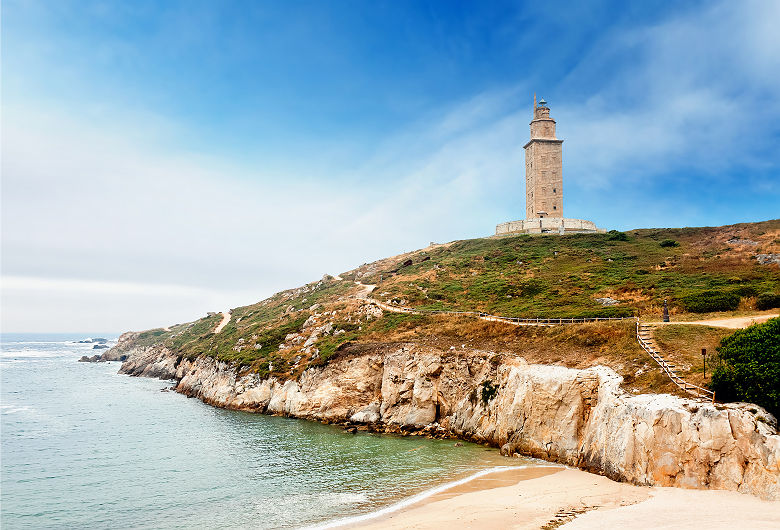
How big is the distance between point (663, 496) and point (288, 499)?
54.0 feet

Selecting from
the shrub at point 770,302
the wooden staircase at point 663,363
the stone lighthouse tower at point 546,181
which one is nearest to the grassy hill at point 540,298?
the wooden staircase at point 663,363

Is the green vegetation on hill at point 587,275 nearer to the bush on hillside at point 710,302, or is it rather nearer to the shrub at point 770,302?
the bush on hillside at point 710,302

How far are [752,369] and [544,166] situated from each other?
66602 millimetres

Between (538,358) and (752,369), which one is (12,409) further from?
(752,369)

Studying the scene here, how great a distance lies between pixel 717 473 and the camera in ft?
57.7

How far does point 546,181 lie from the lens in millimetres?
→ 81062

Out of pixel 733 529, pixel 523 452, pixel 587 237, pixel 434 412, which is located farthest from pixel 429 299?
pixel 733 529

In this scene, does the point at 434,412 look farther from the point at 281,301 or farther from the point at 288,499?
the point at 281,301

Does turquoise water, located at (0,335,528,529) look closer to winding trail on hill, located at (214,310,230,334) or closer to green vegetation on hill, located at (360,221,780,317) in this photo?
green vegetation on hill, located at (360,221,780,317)

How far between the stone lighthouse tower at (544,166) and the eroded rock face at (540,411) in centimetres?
5270

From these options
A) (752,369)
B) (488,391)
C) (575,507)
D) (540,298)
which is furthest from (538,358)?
(540,298)

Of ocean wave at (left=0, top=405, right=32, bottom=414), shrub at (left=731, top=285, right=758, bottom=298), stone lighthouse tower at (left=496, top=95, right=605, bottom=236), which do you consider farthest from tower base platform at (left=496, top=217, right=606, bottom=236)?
ocean wave at (left=0, top=405, right=32, bottom=414)

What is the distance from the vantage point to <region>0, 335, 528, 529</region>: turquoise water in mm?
20156

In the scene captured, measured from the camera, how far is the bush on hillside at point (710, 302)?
Result: 33875mm
